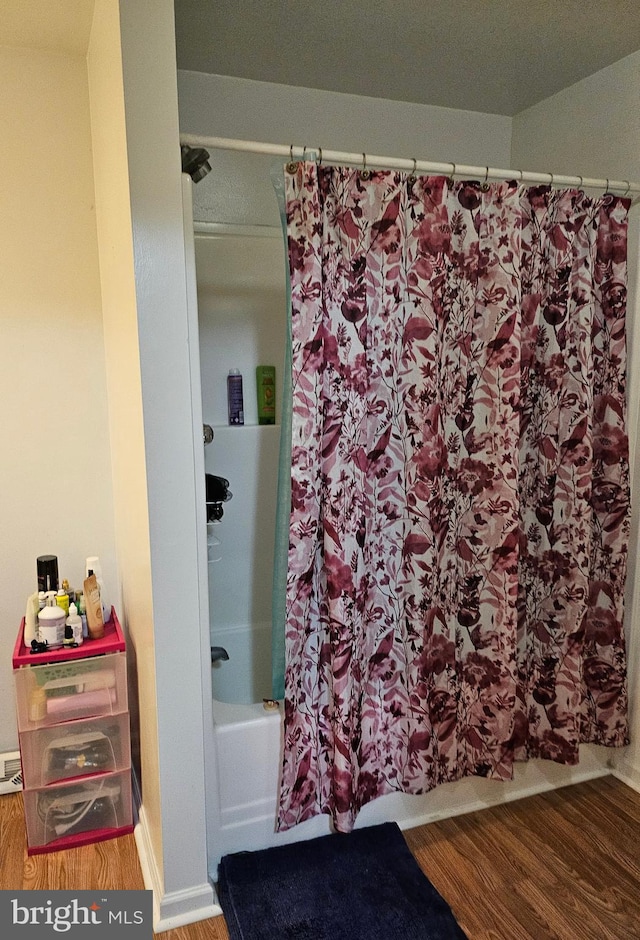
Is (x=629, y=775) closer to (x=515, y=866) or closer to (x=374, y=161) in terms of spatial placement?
(x=515, y=866)

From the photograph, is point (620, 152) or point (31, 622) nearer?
point (31, 622)

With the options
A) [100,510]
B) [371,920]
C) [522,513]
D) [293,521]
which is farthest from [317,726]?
[100,510]

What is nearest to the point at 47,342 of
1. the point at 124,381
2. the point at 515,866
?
the point at 124,381

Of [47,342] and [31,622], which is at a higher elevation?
[47,342]

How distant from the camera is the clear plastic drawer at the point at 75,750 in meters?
1.81

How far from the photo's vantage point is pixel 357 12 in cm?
176

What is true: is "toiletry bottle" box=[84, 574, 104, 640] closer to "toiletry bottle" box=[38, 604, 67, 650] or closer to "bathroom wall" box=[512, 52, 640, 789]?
"toiletry bottle" box=[38, 604, 67, 650]

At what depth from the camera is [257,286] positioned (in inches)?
95.1

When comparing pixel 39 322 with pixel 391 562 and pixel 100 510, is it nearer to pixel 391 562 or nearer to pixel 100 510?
pixel 100 510

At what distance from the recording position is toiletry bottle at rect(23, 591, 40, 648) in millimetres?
1871

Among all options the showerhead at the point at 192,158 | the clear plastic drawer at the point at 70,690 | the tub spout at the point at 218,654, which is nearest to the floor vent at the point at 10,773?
the clear plastic drawer at the point at 70,690

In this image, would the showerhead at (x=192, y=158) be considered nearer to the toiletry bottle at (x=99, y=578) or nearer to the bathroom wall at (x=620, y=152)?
the toiletry bottle at (x=99, y=578)

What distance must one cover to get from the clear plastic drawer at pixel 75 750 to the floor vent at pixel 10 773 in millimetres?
385

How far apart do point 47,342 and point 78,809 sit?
1465 mm
